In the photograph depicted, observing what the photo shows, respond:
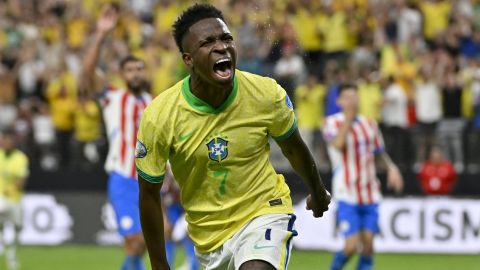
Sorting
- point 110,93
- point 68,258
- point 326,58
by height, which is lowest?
point 68,258

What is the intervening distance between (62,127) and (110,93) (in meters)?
9.00

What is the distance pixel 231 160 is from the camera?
22.9 ft

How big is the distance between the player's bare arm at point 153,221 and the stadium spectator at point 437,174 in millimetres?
11135

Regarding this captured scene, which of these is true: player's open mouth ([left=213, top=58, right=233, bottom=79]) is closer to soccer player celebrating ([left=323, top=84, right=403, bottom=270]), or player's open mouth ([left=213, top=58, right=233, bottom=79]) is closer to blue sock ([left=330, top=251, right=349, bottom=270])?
soccer player celebrating ([left=323, top=84, right=403, bottom=270])

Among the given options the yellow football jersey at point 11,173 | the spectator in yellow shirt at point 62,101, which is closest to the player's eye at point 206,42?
the yellow football jersey at point 11,173

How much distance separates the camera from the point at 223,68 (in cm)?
672

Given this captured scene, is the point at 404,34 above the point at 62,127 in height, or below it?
above

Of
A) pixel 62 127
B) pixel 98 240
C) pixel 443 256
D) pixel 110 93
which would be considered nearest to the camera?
pixel 110 93

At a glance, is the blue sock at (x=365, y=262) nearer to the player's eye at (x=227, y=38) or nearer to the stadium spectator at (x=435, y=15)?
the player's eye at (x=227, y=38)

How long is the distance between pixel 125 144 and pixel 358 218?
9.62 feet

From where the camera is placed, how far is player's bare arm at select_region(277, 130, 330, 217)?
279 inches

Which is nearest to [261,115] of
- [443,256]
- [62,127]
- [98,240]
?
[443,256]

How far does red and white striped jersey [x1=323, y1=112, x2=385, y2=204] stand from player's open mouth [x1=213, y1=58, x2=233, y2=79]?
6515 millimetres

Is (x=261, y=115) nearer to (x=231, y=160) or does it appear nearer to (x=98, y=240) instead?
(x=231, y=160)
